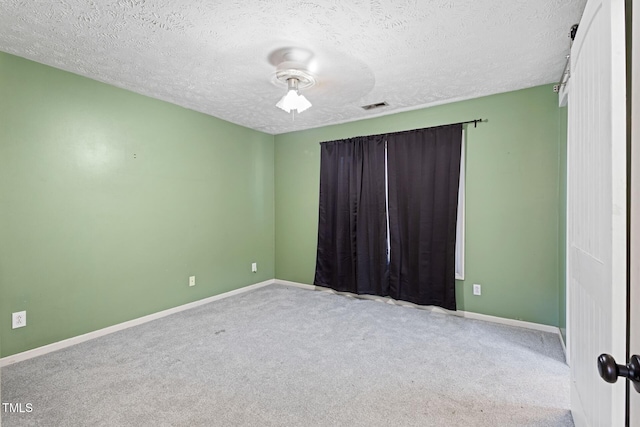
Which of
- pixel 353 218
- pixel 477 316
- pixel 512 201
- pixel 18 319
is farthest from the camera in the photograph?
pixel 353 218

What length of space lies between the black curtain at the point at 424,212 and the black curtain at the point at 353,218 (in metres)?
0.17

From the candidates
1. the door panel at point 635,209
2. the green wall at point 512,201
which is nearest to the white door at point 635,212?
the door panel at point 635,209

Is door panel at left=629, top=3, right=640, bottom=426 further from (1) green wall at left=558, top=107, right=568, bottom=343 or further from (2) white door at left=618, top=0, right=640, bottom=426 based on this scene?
(1) green wall at left=558, top=107, right=568, bottom=343

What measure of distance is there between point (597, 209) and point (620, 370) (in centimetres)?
66

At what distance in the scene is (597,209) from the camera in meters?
1.12

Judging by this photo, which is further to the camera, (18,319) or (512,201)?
(512,201)

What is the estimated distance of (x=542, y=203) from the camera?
3.04 m

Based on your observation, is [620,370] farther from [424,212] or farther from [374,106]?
[374,106]

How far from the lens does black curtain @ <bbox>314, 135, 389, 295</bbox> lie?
3.97 meters

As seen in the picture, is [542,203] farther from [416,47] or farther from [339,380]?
[339,380]

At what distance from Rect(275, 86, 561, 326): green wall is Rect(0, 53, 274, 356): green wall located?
2717mm

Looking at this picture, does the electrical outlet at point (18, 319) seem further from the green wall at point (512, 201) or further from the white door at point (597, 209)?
the green wall at point (512, 201)

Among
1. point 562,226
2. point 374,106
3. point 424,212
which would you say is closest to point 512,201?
point 562,226

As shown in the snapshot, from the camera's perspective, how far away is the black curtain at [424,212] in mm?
3469
